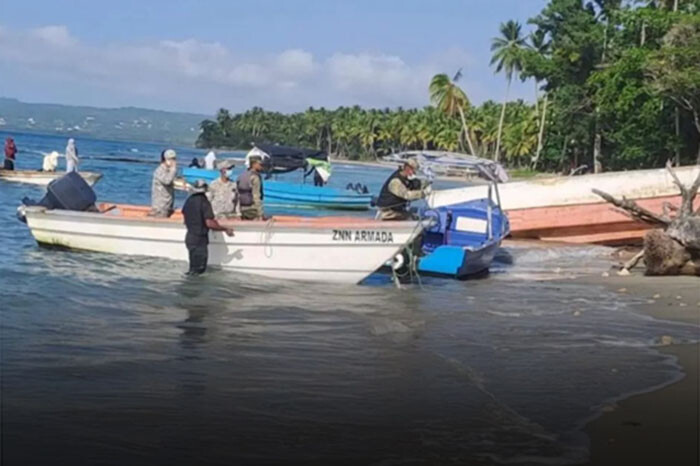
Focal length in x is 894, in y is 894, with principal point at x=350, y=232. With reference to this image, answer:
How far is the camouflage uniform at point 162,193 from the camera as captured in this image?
546 inches

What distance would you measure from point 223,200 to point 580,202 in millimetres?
9804

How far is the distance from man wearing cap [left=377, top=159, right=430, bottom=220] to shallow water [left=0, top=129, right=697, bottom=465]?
137 centimetres

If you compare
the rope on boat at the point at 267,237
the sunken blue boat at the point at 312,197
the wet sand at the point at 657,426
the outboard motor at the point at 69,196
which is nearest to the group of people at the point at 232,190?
the rope on boat at the point at 267,237

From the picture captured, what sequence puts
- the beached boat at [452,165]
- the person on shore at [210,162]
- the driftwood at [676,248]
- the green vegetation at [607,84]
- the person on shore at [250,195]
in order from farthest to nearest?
the person on shore at [210,162] → the green vegetation at [607,84] → the beached boat at [452,165] → the driftwood at [676,248] → the person on shore at [250,195]

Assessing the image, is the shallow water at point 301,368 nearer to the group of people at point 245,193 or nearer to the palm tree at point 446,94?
the group of people at point 245,193

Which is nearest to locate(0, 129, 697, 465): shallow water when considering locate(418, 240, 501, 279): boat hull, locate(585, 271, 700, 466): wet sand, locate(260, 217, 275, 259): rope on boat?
locate(585, 271, 700, 466): wet sand

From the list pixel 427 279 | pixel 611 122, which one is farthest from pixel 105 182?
pixel 427 279

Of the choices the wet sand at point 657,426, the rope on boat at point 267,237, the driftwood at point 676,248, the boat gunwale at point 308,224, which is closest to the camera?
the wet sand at point 657,426

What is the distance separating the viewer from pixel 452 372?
25.8 ft

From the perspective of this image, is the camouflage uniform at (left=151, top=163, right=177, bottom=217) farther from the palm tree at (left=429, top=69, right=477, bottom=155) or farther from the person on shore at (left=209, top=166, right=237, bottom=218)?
the palm tree at (left=429, top=69, right=477, bottom=155)

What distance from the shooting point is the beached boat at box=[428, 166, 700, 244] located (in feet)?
65.3

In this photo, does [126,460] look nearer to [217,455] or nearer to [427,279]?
[217,455]

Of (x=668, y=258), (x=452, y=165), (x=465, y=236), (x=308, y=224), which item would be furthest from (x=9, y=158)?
(x=668, y=258)

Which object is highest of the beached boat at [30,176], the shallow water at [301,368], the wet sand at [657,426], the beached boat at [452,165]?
the beached boat at [452,165]
